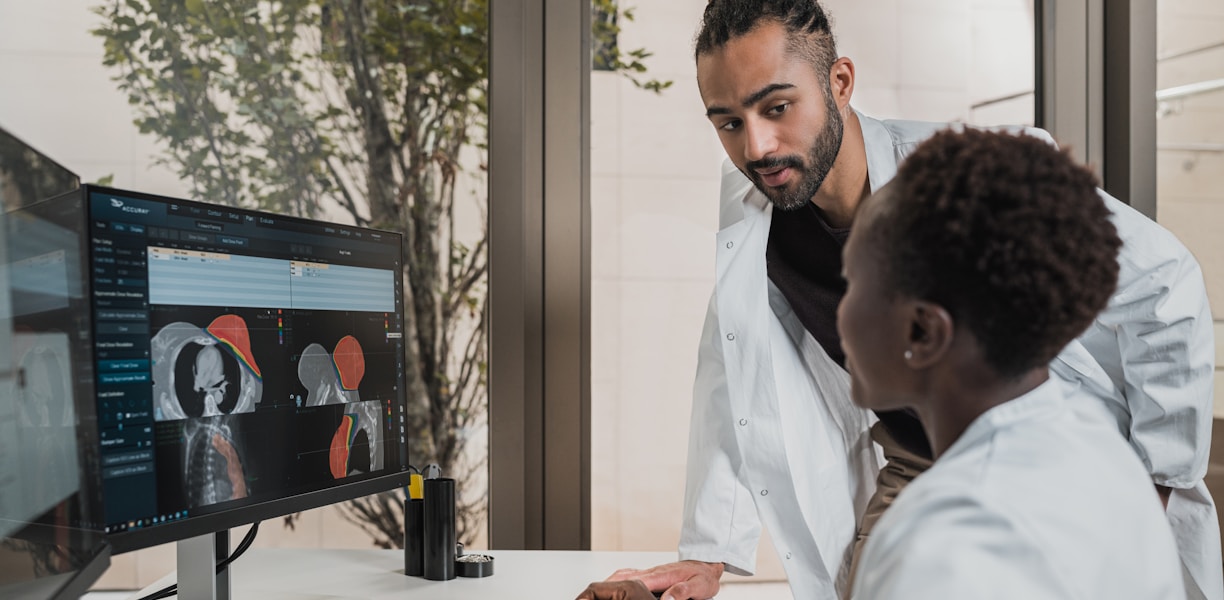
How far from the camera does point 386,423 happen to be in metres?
1.39

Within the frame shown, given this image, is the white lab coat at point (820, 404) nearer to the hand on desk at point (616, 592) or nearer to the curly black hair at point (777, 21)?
the curly black hair at point (777, 21)

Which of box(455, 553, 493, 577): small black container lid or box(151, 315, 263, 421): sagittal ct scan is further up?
→ box(151, 315, 263, 421): sagittal ct scan

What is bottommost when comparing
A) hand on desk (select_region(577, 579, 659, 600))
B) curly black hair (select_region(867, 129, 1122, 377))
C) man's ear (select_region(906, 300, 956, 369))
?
hand on desk (select_region(577, 579, 659, 600))

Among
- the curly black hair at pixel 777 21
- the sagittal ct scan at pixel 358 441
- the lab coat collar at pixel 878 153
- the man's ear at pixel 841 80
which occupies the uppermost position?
the curly black hair at pixel 777 21

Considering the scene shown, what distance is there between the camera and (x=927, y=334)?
77 centimetres

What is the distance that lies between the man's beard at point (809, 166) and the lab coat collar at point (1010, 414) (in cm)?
94

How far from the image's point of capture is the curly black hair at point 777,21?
1649 millimetres

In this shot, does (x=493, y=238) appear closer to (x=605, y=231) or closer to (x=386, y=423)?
(x=605, y=231)

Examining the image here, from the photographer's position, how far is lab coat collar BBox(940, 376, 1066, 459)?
73cm

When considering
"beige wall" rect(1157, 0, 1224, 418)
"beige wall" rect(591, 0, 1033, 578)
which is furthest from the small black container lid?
"beige wall" rect(1157, 0, 1224, 418)

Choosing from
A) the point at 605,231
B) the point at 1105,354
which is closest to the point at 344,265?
the point at 605,231

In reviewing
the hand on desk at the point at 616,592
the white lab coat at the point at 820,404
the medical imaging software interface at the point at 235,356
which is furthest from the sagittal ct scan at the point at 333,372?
the white lab coat at the point at 820,404

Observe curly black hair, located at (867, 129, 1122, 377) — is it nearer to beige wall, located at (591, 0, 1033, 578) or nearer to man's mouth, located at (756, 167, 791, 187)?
man's mouth, located at (756, 167, 791, 187)

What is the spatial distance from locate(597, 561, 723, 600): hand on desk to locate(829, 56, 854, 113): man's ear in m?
0.88
